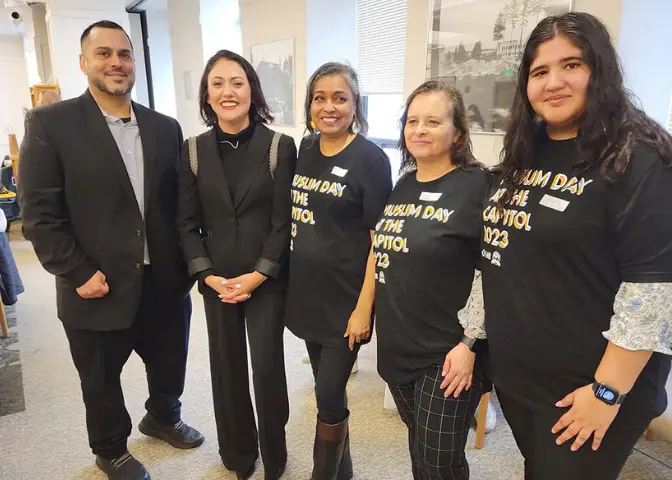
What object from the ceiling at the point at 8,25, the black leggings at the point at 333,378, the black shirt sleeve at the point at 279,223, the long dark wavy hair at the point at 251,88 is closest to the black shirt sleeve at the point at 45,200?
the long dark wavy hair at the point at 251,88

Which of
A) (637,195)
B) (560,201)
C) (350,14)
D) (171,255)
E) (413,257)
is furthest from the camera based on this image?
(350,14)

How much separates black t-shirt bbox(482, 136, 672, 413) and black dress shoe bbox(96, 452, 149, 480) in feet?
4.78

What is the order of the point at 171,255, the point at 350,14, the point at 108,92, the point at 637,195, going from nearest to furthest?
the point at 637,195 → the point at 108,92 → the point at 171,255 → the point at 350,14

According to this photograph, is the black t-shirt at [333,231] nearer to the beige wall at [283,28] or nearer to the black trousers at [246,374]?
the black trousers at [246,374]

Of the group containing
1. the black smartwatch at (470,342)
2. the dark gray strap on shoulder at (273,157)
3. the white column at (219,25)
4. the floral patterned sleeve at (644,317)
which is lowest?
the black smartwatch at (470,342)

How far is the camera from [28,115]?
61.2 inches

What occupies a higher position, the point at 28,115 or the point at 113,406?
the point at 28,115

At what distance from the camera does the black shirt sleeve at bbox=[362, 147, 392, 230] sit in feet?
4.78

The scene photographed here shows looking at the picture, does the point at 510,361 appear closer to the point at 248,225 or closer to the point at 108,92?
the point at 248,225

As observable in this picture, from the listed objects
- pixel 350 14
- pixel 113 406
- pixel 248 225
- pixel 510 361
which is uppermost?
pixel 350 14

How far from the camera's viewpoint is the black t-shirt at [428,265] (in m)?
1.20

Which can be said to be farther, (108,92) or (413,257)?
(108,92)

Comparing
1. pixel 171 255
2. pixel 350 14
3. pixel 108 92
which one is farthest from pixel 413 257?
pixel 350 14

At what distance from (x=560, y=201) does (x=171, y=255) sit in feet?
4.36
